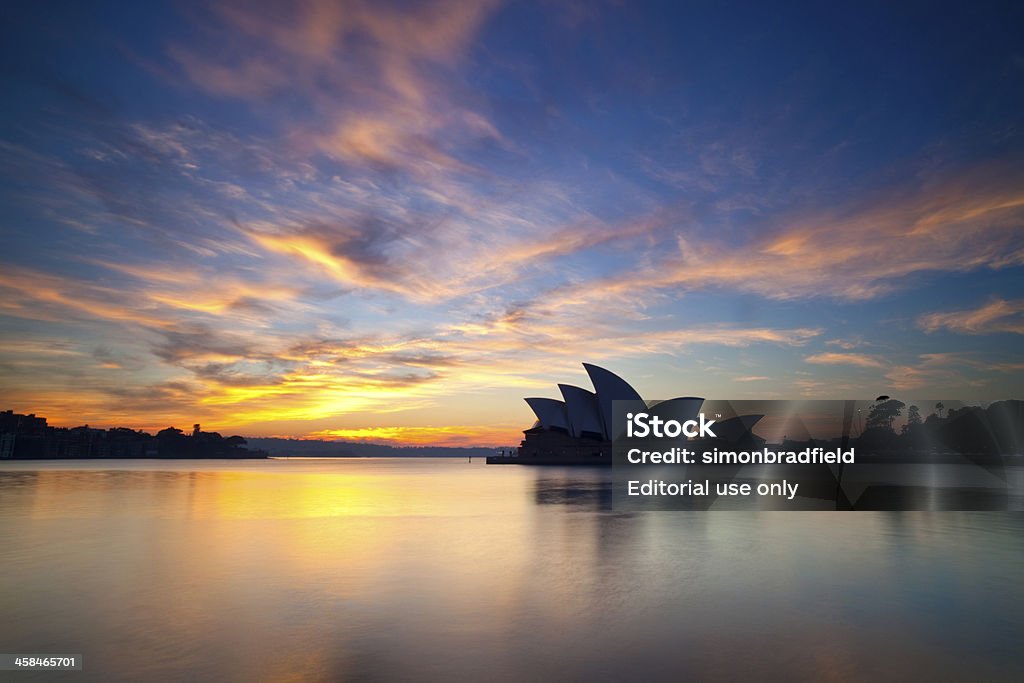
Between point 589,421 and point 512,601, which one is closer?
point 512,601

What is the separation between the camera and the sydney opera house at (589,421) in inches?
4156

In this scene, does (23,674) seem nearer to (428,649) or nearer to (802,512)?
(428,649)

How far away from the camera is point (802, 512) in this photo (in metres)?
32.0

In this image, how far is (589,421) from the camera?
113938 millimetres

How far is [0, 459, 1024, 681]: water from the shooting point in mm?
8008

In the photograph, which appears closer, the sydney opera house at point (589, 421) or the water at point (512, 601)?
the water at point (512, 601)

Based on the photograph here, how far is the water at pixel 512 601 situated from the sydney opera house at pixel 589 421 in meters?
81.0

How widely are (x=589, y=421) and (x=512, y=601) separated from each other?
10380cm

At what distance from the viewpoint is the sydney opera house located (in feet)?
346

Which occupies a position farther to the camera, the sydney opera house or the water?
the sydney opera house

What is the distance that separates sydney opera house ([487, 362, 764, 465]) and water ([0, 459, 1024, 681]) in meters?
81.0

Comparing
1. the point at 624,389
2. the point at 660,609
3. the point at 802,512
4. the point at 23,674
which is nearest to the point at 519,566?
the point at 660,609

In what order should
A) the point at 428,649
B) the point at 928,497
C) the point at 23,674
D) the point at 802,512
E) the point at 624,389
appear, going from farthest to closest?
the point at 624,389
the point at 928,497
the point at 802,512
the point at 428,649
the point at 23,674

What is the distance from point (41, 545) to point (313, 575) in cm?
949
